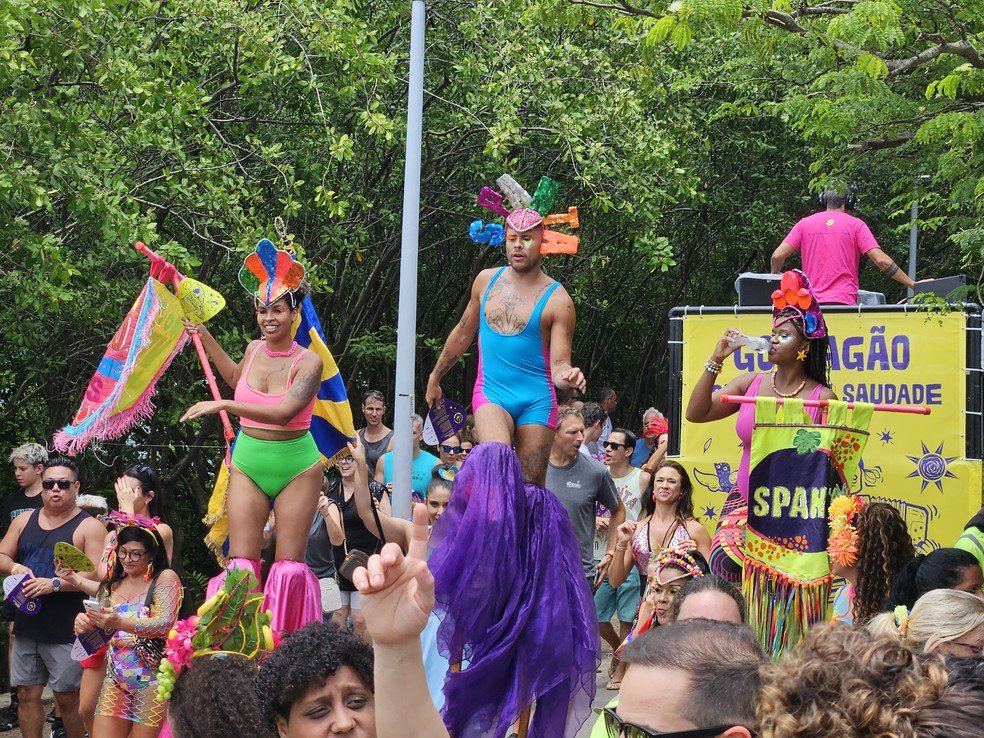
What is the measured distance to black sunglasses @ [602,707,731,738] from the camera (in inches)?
95.3

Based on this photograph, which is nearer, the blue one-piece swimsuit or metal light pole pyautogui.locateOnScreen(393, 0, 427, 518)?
the blue one-piece swimsuit

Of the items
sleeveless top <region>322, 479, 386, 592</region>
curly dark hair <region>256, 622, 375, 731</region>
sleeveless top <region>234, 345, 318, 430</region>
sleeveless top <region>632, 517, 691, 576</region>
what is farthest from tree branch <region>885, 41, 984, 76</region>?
curly dark hair <region>256, 622, 375, 731</region>

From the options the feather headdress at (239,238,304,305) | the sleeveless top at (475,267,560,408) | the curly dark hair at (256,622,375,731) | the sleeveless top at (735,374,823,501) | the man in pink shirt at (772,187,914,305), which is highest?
the man in pink shirt at (772,187,914,305)

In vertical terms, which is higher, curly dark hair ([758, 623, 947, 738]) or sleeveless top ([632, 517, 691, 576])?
curly dark hair ([758, 623, 947, 738])

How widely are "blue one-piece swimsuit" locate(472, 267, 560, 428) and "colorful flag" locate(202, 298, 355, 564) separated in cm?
125

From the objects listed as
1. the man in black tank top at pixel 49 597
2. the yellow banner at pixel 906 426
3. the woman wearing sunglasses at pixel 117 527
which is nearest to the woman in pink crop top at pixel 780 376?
the woman wearing sunglasses at pixel 117 527

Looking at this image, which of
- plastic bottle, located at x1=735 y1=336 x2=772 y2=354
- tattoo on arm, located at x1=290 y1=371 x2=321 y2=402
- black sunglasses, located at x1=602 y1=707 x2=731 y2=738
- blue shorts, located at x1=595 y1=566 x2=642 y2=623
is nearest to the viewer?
black sunglasses, located at x1=602 y1=707 x2=731 y2=738

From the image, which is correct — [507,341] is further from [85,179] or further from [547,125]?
[547,125]

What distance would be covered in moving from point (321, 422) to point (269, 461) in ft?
2.72

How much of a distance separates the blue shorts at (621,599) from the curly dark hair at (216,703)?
18.0ft

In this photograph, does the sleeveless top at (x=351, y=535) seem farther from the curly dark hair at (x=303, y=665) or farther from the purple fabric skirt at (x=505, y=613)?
the curly dark hair at (x=303, y=665)

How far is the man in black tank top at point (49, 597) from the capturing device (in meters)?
8.08

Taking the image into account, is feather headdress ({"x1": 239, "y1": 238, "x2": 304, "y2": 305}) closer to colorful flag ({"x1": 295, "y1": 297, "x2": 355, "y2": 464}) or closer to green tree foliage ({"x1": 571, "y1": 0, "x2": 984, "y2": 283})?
colorful flag ({"x1": 295, "y1": 297, "x2": 355, "y2": 464})

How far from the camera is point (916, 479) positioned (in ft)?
30.8
